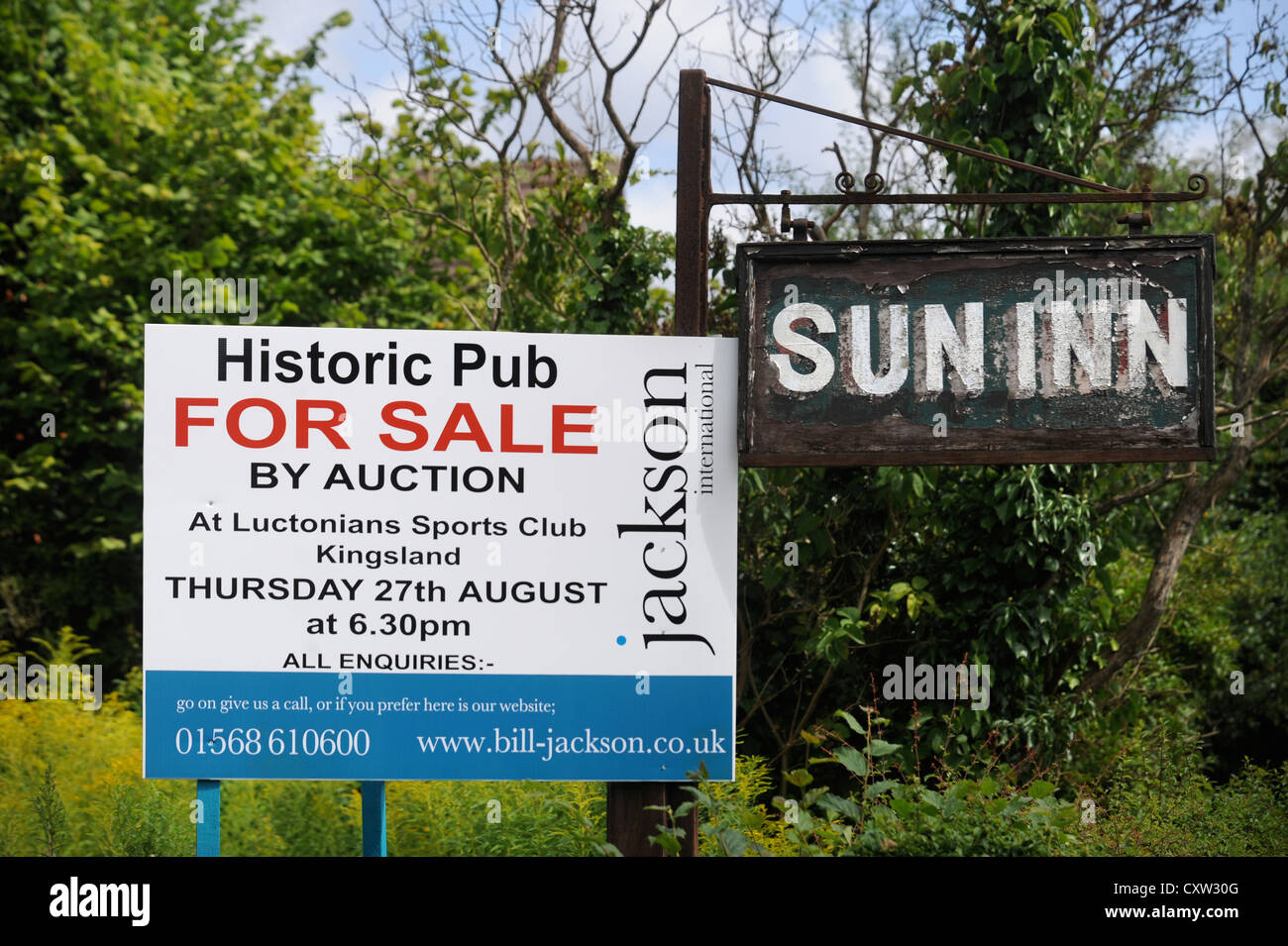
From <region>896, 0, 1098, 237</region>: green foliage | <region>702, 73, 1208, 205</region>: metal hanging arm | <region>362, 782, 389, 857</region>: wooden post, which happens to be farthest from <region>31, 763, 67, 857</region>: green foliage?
<region>896, 0, 1098, 237</region>: green foliage

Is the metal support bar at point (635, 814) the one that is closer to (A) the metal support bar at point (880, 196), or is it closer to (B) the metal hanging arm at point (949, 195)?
(A) the metal support bar at point (880, 196)

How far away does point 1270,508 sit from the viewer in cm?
1118

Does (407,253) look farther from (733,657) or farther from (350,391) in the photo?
(733,657)

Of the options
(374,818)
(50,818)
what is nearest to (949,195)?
(374,818)

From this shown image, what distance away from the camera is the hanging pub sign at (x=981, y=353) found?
14.0 feet

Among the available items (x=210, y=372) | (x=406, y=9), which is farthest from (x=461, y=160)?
(x=210, y=372)

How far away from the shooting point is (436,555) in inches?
173

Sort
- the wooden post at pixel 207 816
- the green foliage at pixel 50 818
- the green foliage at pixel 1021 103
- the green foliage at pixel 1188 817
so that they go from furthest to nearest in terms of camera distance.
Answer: the green foliage at pixel 1021 103
the green foliage at pixel 50 818
the green foliage at pixel 1188 817
the wooden post at pixel 207 816

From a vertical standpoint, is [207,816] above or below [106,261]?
below

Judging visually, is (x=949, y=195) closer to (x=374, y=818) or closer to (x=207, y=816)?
→ (x=374, y=818)

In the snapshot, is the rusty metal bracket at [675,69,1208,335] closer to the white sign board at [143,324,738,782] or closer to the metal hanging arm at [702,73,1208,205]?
the metal hanging arm at [702,73,1208,205]

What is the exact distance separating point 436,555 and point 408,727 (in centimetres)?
67

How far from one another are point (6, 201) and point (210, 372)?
7.15m

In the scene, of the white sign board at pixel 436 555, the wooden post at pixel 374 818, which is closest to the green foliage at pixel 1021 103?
the white sign board at pixel 436 555
